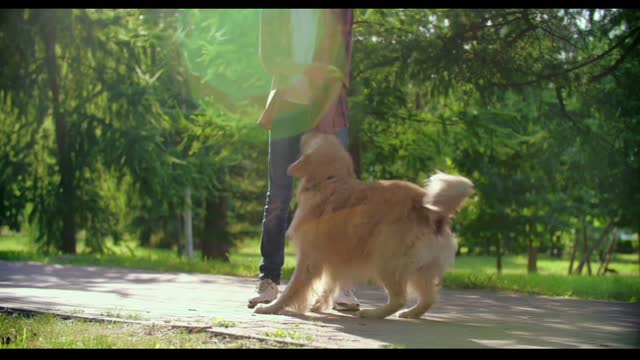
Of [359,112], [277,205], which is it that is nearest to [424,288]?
[277,205]

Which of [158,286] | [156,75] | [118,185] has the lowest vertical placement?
[158,286]

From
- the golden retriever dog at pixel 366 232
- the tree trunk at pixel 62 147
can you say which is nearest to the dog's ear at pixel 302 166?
the golden retriever dog at pixel 366 232

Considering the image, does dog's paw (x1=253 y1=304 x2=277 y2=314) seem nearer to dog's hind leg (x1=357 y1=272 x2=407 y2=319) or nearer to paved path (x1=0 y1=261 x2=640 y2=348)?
paved path (x1=0 y1=261 x2=640 y2=348)

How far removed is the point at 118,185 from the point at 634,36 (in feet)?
34.4

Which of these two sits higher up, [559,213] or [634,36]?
[634,36]

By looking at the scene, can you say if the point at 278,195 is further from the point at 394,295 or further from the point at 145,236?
the point at 145,236

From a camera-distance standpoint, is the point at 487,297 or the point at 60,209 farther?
the point at 60,209

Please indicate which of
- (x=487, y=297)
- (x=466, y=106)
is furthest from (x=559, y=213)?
(x=487, y=297)

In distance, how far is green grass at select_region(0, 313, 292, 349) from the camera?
317cm

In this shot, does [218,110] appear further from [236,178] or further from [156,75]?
[236,178]

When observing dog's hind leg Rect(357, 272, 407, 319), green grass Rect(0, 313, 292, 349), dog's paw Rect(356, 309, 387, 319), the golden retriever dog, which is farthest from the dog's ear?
green grass Rect(0, 313, 292, 349)

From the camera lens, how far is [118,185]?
15055 millimetres

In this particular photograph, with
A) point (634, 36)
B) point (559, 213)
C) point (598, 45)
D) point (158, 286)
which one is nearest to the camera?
point (158, 286)

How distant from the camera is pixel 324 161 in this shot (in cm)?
425
